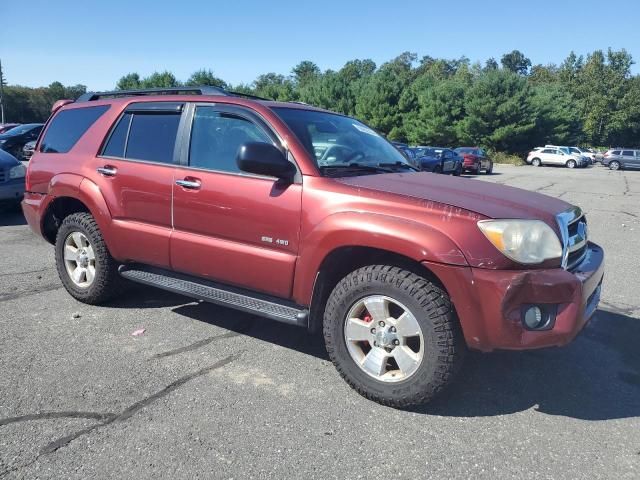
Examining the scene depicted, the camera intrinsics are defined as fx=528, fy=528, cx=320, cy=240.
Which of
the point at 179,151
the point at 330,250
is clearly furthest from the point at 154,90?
the point at 330,250

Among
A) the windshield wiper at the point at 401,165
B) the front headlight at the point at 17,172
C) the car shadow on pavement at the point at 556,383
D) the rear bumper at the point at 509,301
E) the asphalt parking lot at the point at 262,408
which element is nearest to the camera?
the asphalt parking lot at the point at 262,408

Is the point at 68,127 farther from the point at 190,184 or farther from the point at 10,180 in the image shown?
the point at 10,180

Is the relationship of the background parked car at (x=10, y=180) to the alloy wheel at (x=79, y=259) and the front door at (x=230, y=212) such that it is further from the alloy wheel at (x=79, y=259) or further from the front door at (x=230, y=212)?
the front door at (x=230, y=212)

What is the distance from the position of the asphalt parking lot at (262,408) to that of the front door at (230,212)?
2.11ft

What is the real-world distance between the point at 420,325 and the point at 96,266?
9.81 feet

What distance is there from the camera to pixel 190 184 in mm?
3855

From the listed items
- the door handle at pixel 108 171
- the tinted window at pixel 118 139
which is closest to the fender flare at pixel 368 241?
the door handle at pixel 108 171

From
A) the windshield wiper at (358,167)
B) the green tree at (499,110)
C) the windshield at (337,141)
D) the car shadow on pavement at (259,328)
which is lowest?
the car shadow on pavement at (259,328)

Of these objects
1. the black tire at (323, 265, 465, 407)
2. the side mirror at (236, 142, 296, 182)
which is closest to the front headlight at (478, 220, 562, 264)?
the black tire at (323, 265, 465, 407)

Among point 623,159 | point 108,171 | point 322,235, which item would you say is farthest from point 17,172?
point 623,159

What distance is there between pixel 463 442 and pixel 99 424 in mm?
1979

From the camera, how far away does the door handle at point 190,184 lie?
383 cm

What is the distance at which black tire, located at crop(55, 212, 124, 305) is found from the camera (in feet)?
14.9

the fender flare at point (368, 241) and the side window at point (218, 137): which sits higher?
the side window at point (218, 137)
